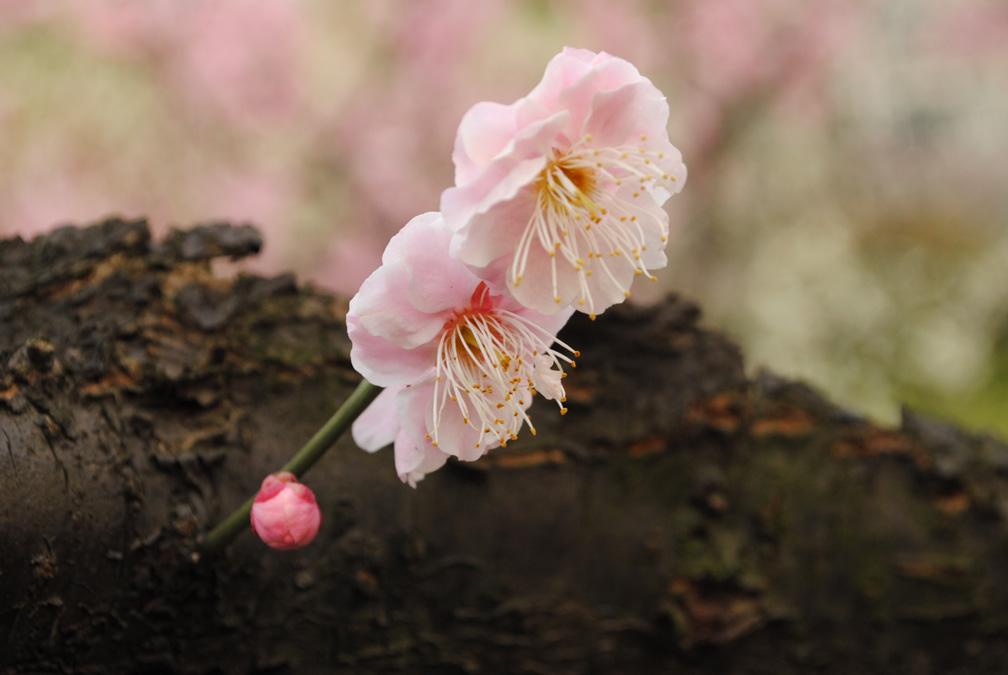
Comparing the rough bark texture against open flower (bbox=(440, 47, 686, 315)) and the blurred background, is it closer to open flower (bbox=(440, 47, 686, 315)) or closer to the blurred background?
open flower (bbox=(440, 47, 686, 315))

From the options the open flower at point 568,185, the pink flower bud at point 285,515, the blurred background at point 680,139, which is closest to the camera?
the open flower at point 568,185

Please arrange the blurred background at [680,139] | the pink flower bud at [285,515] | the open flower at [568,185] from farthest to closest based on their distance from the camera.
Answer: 1. the blurred background at [680,139]
2. the pink flower bud at [285,515]
3. the open flower at [568,185]

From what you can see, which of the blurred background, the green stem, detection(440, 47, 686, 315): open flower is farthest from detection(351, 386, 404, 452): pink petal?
the blurred background

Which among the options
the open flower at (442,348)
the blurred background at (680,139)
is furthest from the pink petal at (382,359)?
the blurred background at (680,139)

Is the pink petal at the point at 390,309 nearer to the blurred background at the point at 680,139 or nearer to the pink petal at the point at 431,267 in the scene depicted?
the pink petal at the point at 431,267

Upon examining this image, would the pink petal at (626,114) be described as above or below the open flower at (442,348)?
above

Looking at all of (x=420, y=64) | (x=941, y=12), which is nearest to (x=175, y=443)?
(x=420, y=64)

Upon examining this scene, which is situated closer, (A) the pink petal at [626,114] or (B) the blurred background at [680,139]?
(A) the pink petal at [626,114]
